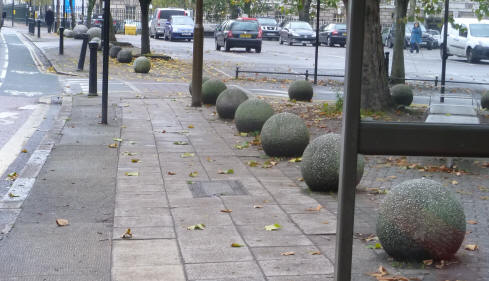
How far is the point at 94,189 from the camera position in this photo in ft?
27.2

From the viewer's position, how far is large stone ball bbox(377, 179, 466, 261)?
5.14m

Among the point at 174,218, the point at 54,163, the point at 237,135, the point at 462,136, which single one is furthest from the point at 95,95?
the point at 462,136

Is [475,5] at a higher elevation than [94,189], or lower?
higher

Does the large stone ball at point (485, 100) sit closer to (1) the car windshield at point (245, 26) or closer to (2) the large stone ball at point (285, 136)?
(2) the large stone ball at point (285, 136)

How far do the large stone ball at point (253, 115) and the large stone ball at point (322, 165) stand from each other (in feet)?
13.7

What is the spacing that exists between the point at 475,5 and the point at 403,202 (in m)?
1.38

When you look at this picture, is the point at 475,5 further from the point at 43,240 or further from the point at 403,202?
the point at 43,240

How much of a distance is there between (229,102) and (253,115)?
2156 millimetres

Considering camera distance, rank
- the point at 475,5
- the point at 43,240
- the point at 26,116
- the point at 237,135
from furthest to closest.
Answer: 1. the point at 26,116
2. the point at 237,135
3. the point at 43,240
4. the point at 475,5

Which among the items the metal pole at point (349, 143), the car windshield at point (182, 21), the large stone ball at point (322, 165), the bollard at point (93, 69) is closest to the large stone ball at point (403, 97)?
the large stone ball at point (322, 165)

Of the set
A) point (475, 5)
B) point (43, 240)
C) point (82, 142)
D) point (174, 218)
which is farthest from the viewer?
point (82, 142)

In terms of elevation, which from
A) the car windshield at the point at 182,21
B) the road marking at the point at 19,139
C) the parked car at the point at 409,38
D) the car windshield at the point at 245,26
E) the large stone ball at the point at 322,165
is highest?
the car windshield at the point at 182,21

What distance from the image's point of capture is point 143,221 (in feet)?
22.5

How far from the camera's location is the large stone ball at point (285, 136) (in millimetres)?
10375
